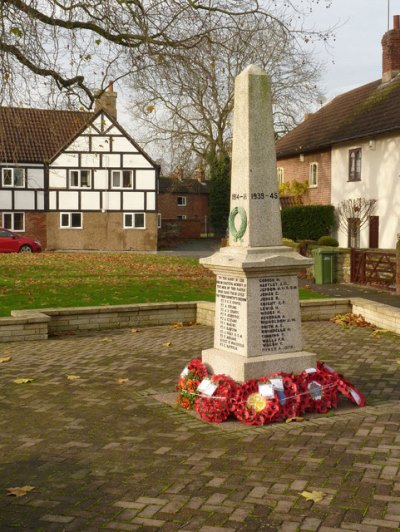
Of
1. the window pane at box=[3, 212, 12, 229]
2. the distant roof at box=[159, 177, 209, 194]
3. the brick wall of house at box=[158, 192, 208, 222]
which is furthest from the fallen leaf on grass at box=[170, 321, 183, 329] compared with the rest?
the brick wall of house at box=[158, 192, 208, 222]

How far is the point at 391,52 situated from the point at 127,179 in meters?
20.9

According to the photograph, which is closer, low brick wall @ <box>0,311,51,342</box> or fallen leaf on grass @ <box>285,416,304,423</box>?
fallen leaf on grass @ <box>285,416,304,423</box>

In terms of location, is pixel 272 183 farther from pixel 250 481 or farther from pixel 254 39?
pixel 254 39

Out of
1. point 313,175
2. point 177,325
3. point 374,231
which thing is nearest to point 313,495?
point 177,325

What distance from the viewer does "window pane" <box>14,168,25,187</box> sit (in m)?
48.1

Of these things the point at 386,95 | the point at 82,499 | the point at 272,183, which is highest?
the point at 386,95

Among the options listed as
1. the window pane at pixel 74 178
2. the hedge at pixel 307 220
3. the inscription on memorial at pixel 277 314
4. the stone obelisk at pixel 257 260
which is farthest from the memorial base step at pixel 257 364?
the window pane at pixel 74 178

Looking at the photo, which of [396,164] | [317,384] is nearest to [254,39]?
[317,384]

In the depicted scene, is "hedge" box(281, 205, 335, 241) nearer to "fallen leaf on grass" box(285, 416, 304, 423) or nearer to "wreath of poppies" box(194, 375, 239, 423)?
"wreath of poppies" box(194, 375, 239, 423)

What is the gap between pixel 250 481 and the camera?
17.5 ft

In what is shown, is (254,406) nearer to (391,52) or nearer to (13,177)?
(391,52)

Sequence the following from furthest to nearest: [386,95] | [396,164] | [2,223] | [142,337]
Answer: [2,223], [386,95], [396,164], [142,337]

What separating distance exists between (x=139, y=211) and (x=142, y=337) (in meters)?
37.1

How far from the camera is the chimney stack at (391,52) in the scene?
114 ft
